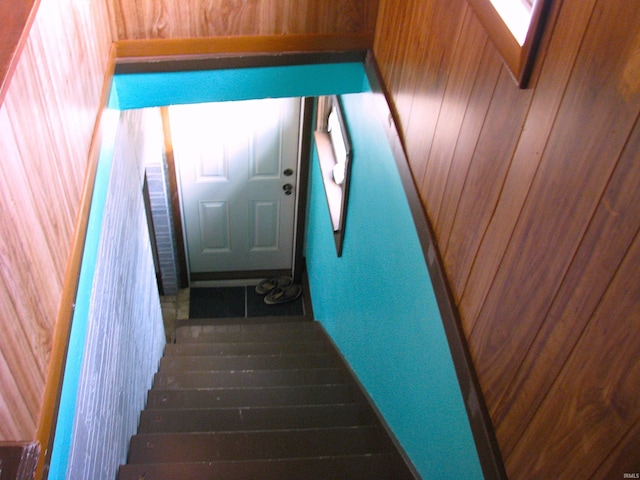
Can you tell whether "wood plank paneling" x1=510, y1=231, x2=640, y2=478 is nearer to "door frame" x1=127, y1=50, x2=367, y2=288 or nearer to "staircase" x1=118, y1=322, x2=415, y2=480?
"staircase" x1=118, y1=322, x2=415, y2=480

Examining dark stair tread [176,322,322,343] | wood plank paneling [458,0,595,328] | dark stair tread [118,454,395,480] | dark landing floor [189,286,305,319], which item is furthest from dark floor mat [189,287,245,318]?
wood plank paneling [458,0,595,328]

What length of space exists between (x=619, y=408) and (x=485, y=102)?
2.59 feet

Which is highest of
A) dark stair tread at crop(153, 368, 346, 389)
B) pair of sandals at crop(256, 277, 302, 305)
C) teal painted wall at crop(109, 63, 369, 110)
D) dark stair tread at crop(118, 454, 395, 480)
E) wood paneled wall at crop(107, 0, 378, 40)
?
wood paneled wall at crop(107, 0, 378, 40)

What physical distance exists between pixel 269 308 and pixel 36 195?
13.0 ft

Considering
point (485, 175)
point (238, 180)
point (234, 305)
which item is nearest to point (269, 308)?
point (234, 305)

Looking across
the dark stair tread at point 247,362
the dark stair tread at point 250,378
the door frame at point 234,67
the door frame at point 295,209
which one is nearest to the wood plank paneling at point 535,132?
the door frame at point 234,67

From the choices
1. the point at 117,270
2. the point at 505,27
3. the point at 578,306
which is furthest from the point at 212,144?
the point at 578,306

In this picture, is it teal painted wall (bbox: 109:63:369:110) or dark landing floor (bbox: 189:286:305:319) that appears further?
dark landing floor (bbox: 189:286:305:319)

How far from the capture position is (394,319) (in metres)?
2.36

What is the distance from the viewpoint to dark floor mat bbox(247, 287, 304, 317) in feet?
17.0

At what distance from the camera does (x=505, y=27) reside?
1.33 m

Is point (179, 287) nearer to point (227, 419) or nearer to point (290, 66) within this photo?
point (227, 419)

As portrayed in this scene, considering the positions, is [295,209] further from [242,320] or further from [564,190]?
[564,190]

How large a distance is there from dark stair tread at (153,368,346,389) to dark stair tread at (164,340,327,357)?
0.42 metres
